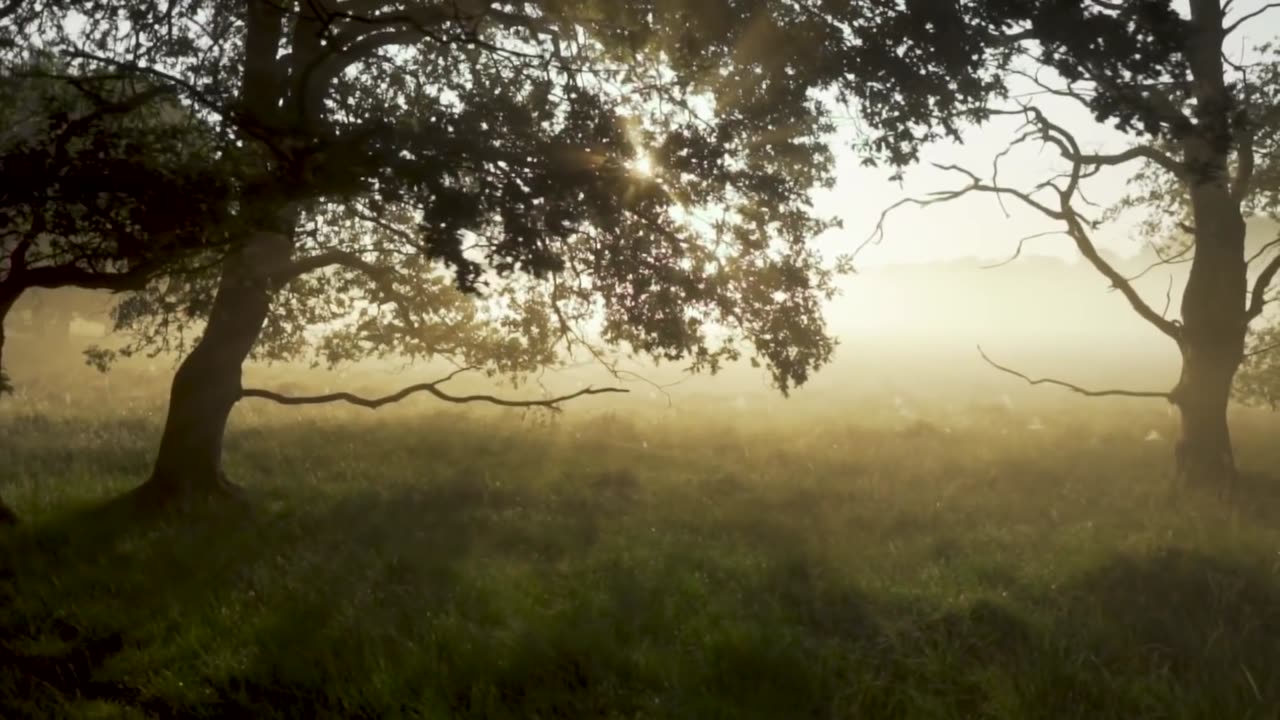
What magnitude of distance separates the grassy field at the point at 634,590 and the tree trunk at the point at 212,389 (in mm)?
738

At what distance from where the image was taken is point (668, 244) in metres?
8.12

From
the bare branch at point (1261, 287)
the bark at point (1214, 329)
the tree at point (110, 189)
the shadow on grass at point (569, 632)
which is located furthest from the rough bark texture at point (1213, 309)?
the tree at point (110, 189)

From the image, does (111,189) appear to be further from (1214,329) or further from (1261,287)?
(1261,287)

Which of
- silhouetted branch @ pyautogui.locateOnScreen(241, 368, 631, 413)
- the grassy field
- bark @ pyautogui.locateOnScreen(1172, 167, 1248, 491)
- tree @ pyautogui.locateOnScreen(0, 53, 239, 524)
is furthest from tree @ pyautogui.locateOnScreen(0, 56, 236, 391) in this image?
bark @ pyautogui.locateOnScreen(1172, 167, 1248, 491)

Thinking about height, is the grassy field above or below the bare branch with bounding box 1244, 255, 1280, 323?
below

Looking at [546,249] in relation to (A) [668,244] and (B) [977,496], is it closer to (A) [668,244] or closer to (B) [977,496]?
(A) [668,244]

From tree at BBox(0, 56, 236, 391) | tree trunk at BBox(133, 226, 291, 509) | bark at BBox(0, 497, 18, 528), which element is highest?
tree at BBox(0, 56, 236, 391)

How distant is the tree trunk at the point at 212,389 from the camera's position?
10203mm

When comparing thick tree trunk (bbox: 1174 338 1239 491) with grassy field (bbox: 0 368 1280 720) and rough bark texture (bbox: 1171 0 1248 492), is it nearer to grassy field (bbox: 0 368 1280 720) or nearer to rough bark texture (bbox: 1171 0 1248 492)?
rough bark texture (bbox: 1171 0 1248 492)

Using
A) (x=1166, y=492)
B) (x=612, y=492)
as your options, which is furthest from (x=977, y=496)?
(x=612, y=492)

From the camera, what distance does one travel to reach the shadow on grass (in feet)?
17.9

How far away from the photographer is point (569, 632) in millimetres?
6086

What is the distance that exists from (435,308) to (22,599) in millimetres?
6635

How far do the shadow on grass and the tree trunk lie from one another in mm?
1103
